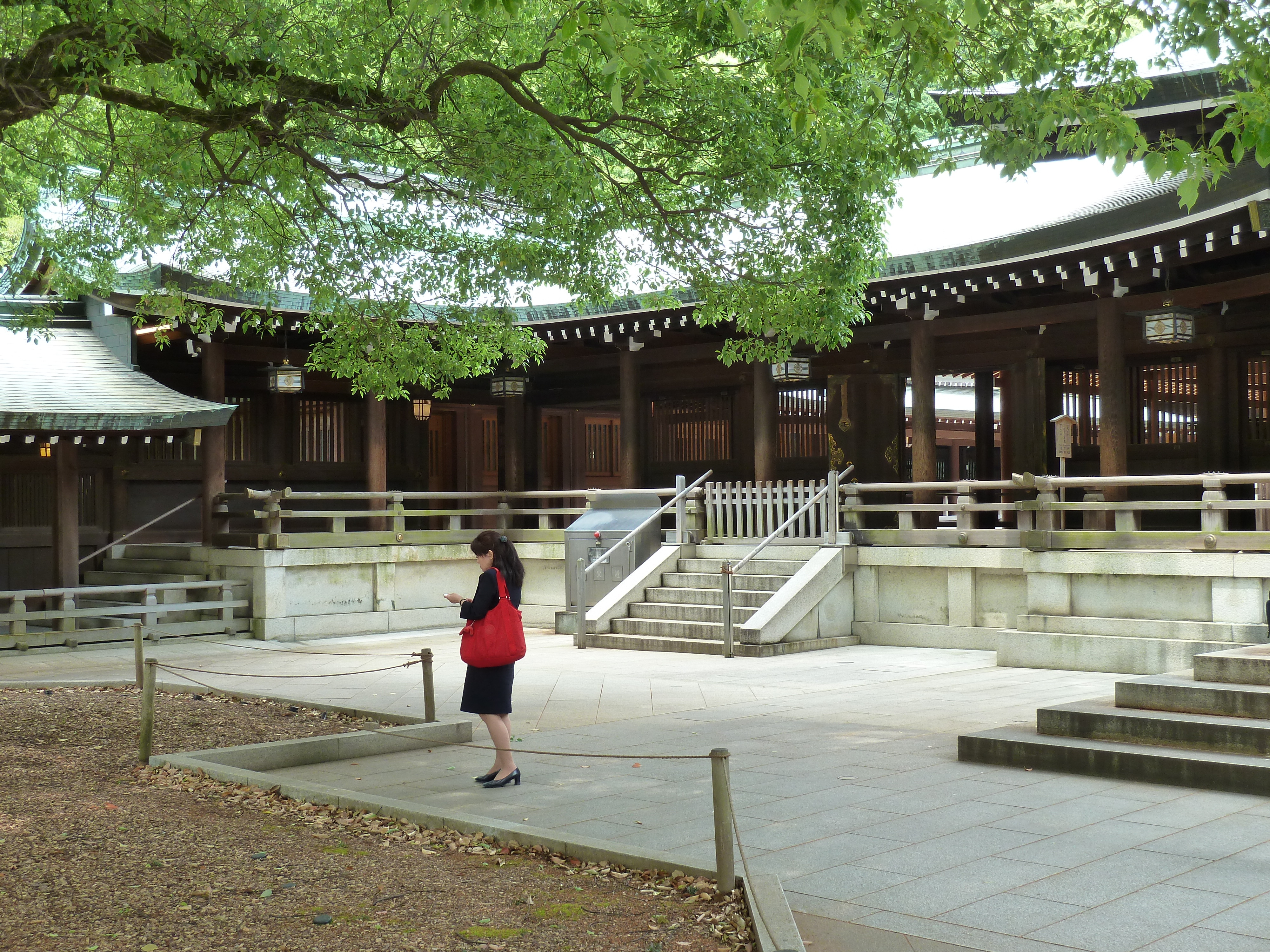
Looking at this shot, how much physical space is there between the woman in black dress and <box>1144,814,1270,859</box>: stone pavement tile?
372 centimetres

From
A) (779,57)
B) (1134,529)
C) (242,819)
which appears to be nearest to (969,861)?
(242,819)

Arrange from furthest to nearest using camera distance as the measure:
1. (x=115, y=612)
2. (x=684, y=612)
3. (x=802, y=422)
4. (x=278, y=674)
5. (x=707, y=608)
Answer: (x=802, y=422) < (x=115, y=612) < (x=684, y=612) < (x=707, y=608) < (x=278, y=674)

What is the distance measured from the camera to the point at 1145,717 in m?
7.71

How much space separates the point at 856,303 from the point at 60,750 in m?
8.04

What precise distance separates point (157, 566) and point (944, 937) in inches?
640

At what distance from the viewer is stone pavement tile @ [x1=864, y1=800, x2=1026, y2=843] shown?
6.08 m

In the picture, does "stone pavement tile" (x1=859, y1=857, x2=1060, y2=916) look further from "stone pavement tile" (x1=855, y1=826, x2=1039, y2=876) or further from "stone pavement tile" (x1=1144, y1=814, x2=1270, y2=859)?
"stone pavement tile" (x1=1144, y1=814, x2=1270, y2=859)

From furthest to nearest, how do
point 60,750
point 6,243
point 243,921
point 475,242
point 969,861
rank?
point 6,243, point 475,242, point 60,750, point 969,861, point 243,921

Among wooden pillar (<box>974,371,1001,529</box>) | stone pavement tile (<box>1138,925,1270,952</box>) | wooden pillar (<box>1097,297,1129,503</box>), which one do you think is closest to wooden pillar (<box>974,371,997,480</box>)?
wooden pillar (<box>974,371,1001,529</box>)

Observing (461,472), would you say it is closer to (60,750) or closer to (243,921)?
(60,750)

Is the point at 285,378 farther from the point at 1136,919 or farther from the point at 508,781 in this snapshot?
the point at 1136,919

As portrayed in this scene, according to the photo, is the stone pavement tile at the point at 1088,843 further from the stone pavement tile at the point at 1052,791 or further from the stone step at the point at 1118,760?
the stone step at the point at 1118,760

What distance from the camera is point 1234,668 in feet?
26.3

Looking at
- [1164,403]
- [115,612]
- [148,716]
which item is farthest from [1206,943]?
[115,612]
